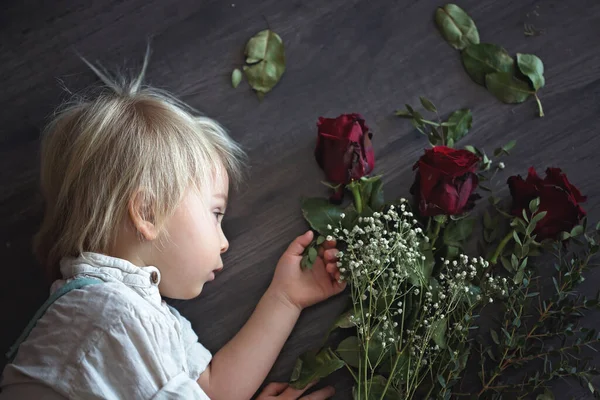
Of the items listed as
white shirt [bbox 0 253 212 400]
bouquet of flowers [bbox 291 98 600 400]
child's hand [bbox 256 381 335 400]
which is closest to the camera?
white shirt [bbox 0 253 212 400]

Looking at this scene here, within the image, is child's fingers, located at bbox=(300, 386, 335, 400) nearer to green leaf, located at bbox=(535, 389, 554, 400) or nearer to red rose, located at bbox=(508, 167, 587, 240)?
green leaf, located at bbox=(535, 389, 554, 400)

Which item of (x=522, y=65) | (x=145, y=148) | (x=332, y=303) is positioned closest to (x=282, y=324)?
(x=332, y=303)

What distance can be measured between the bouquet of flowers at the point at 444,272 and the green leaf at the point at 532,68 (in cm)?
16

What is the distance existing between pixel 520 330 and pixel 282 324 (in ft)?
1.47

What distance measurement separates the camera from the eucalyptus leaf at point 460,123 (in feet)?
3.91

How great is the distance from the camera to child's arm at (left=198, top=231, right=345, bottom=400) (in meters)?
1.13

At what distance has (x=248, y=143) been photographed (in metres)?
1.22

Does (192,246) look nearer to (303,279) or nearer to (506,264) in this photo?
(303,279)

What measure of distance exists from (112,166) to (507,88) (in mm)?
774

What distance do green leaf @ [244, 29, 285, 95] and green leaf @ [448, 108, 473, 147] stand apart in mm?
356

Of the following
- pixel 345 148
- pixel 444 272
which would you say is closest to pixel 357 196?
pixel 345 148

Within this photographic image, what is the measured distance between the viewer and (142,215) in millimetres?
1039

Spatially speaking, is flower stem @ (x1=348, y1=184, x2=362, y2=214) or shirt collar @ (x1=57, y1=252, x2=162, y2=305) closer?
shirt collar @ (x1=57, y1=252, x2=162, y2=305)

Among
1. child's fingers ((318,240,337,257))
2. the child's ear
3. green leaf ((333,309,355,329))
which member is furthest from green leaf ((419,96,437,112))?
the child's ear
